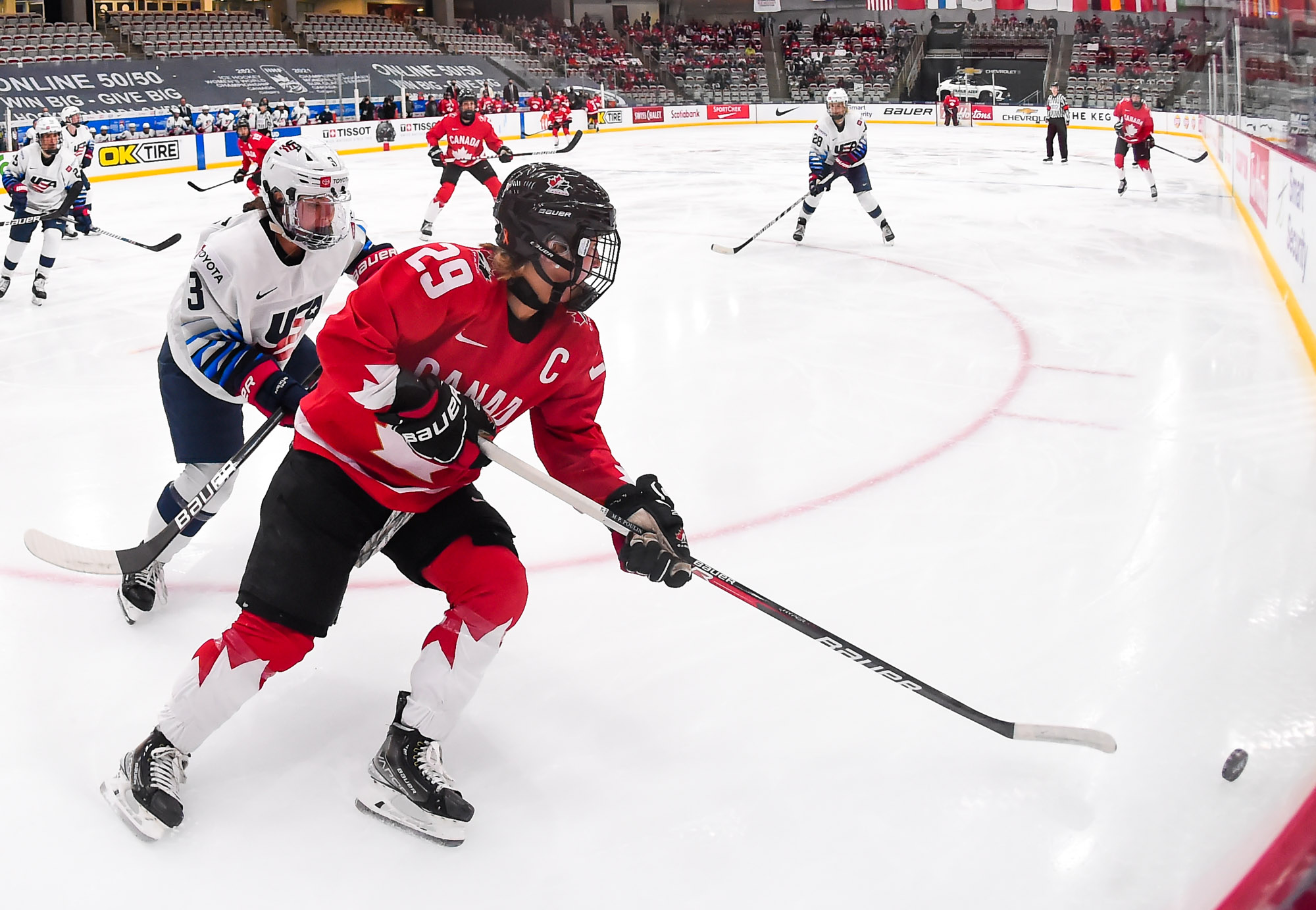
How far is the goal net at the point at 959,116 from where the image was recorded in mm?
22344

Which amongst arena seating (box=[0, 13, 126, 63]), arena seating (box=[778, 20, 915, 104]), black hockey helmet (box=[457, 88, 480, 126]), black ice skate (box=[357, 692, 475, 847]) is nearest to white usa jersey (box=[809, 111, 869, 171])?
black hockey helmet (box=[457, 88, 480, 126])

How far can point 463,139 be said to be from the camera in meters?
9.09

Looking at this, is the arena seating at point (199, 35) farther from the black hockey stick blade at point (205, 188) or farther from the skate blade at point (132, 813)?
the skate blade at point (132, 813)

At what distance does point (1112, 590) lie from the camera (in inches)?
106

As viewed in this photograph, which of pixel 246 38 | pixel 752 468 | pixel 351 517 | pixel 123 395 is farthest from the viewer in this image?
pixel 246 38

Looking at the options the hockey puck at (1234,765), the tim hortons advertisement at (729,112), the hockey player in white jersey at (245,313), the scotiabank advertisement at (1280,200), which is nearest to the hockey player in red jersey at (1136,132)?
the scotiabank advertisement at (1280,200)

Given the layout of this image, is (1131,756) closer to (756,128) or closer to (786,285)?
(786,285)

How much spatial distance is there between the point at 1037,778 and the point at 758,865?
589 millimetres

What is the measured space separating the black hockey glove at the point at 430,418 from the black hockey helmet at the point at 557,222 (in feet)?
0.76

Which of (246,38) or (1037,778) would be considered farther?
(246,38)

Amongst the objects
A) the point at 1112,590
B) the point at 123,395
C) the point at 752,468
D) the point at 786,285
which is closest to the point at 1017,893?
the point at 1112,590

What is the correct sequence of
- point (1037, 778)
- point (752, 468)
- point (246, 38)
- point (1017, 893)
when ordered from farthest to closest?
point (246, 38)
point (752, 468)
point (1037, 778)
point (1017, 893)

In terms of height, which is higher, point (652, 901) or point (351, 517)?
point (351, 517)

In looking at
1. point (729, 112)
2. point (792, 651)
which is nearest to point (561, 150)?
point (729, 112)
